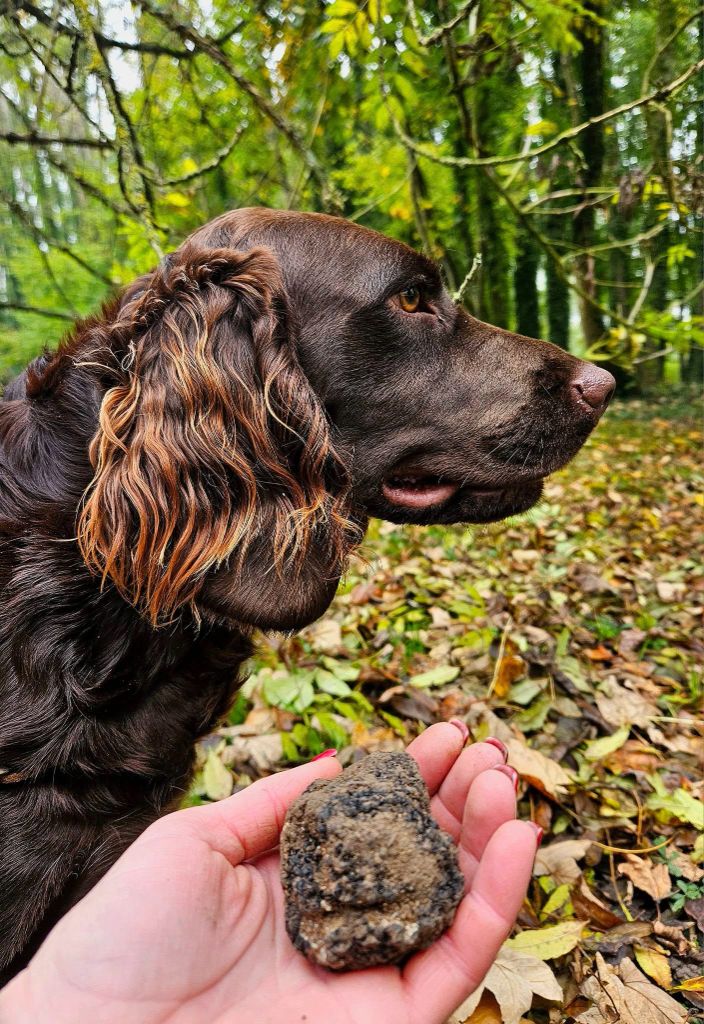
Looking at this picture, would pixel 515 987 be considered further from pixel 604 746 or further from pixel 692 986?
pixel 604 746

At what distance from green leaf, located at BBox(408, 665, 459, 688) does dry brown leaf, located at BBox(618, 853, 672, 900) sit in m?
1.17

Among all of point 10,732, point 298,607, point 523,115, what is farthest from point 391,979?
point 523,115

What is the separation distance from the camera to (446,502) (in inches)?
99.7

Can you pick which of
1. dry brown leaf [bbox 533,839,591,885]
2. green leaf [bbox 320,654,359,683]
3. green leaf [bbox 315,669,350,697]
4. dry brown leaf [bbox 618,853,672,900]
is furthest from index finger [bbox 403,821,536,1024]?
green leaf [bbox 320,654,359,683]

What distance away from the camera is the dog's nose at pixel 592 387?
253 centimetres

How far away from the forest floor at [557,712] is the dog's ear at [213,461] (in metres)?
0.54

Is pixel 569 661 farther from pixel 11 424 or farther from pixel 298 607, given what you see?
pixel 11 424

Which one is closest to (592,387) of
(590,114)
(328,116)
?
(328,116)

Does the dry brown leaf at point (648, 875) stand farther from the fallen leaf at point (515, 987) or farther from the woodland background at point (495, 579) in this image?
the fallen leaf at point (515, 987)

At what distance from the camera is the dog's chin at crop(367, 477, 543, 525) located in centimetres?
250

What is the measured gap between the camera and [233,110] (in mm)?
5844

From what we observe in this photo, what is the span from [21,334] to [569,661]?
14.3 meters

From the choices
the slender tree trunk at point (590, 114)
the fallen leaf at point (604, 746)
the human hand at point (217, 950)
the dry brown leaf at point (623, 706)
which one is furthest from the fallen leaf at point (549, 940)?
the slender tree trunk at point (590, 114)

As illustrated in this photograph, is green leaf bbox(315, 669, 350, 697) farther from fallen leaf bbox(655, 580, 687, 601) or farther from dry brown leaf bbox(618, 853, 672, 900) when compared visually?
fallen leaf bbox(655, 580, 687, 601)
